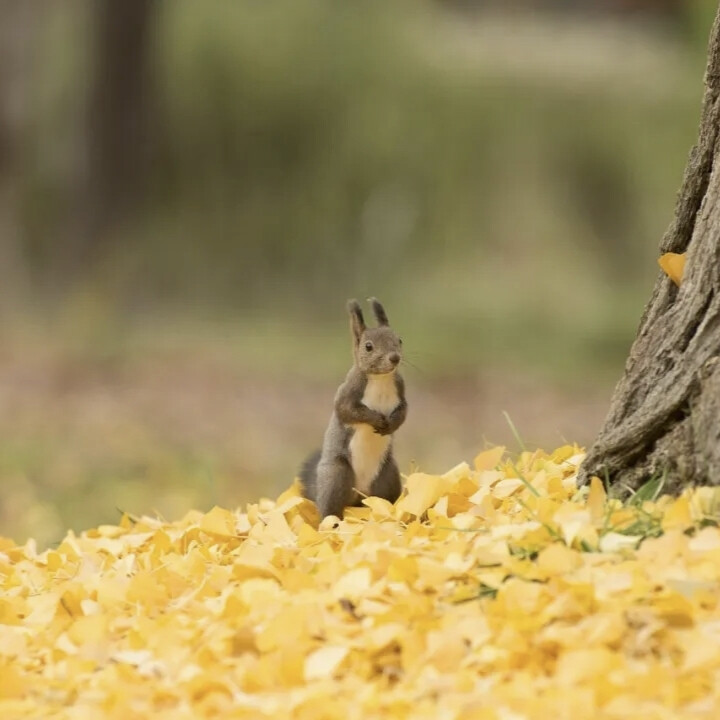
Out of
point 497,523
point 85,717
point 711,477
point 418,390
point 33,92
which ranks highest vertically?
point 33,92

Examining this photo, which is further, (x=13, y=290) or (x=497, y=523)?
Answer: (x=13, y=290)

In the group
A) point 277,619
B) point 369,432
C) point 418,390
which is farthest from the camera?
point 418,390

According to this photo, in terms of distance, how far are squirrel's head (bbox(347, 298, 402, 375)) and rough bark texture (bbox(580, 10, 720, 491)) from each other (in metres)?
0.64

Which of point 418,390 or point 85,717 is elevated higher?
A: point 85,717

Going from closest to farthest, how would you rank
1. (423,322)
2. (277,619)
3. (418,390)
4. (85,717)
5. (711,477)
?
(85,717) → (277,619) → (711,477) → (418,390) → (423,322)

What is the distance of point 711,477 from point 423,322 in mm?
6445

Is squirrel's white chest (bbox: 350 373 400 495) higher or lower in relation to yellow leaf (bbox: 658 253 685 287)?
lower

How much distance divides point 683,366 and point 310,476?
43.2 inches

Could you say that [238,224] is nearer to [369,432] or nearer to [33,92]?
[33,92]

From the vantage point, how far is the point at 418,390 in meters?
7.94

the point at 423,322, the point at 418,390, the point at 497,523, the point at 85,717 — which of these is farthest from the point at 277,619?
the point at 423,322

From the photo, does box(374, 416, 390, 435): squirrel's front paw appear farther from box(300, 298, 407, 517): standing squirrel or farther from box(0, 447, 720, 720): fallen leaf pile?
box(0, 447, 720, 720): fallen leaf pile

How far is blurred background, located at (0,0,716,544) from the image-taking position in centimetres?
849

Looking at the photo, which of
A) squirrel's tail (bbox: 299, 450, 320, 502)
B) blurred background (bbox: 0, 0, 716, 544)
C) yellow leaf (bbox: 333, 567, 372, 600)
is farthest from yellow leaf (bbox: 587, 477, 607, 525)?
blurred background (bbox: 0, 0, 716, 544)
